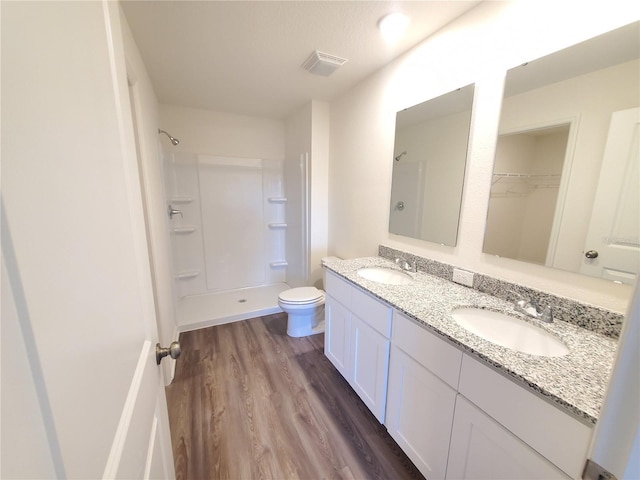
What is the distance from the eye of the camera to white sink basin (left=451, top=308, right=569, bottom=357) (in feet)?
3.43

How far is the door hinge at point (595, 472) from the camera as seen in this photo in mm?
362

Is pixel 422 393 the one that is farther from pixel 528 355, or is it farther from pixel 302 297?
pixel 302 297

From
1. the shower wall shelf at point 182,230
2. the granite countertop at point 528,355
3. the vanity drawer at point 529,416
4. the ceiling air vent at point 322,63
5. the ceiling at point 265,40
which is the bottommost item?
the vanity drawer at point 529,416

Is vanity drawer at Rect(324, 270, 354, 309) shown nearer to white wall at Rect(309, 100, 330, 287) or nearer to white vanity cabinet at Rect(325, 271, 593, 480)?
white vanity cabinet at Rect(325, 271, 593, 480)

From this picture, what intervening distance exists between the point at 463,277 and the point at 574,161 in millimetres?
722

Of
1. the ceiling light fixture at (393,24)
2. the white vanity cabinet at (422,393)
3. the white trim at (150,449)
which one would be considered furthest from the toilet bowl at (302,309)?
the ceiling light fixture at (393,24)

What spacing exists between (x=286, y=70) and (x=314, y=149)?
31.8 inches

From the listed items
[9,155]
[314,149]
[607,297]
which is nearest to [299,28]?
[314,149]

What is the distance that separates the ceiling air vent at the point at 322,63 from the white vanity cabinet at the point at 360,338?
1511 millimetres

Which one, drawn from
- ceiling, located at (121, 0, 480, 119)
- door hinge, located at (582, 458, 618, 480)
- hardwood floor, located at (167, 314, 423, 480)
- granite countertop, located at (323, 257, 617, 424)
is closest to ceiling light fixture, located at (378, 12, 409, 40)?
ceiling, located at (121, 0, 480, 119)

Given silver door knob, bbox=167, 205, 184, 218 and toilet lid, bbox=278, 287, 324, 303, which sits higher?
silver door knob, bbox=167, 205, 184, 218

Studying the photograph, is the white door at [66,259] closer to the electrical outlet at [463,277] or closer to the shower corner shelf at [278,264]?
the electrical outlet at [463,277]

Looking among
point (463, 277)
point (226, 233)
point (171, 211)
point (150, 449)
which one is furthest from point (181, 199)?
point (463, 277)

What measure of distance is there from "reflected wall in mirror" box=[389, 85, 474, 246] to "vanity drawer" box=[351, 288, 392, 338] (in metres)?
0.60
